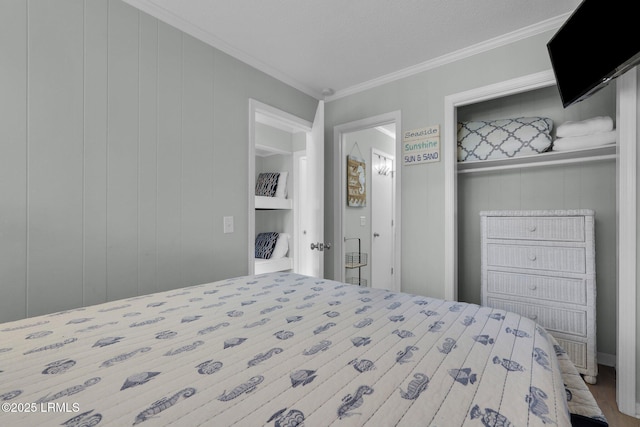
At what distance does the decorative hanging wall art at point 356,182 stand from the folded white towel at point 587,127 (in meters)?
2.01

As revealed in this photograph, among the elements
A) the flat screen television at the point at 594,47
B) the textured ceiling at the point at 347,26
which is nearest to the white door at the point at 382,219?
the textured ceiling at the point at 347,26

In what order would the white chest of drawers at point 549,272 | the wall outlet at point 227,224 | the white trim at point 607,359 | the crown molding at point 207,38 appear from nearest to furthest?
the crown molding at point 207,38 < the white chest of drawers at point 549,272 < the white trim at point 607,359 < the wall outlet at point 227,224

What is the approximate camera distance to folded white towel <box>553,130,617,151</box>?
1979 millimetres

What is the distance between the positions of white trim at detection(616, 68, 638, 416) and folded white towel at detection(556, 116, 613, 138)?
0.25 metres

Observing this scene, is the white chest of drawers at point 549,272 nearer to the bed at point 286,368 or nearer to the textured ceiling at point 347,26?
the bed at point 286,368

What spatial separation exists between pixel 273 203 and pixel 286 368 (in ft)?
11.2

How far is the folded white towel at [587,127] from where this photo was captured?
1989 millimetres

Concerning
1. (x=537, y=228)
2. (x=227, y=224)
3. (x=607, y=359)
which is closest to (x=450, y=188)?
(x=537, y=228)

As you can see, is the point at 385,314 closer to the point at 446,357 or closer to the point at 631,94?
the point at 446,357

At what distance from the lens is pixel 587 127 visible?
6.75 ft

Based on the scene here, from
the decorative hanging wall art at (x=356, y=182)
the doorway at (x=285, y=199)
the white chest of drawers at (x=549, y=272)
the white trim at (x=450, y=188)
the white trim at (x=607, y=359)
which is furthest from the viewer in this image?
the doorway at (x=285, y=199)

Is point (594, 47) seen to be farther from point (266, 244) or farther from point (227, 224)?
point (266, 244)

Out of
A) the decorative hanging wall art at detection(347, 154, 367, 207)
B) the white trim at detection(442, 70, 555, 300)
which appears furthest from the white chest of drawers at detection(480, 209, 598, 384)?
the decorative hanging wall art at detection(347, 154, 367, 207)

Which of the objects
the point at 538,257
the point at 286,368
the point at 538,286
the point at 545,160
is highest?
the point at 545,160
